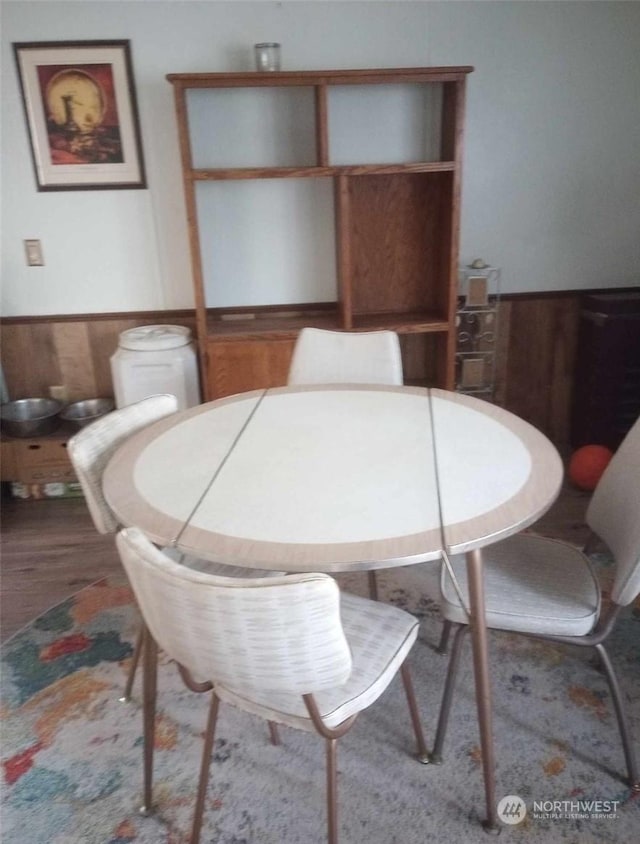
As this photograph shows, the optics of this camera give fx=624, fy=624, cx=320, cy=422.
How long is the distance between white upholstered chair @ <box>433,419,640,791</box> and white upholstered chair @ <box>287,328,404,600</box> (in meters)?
0.83

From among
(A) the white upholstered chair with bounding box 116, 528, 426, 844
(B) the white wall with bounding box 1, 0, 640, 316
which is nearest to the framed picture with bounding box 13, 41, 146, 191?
(B) the white wall with bounding box 1, 0, 640, 316

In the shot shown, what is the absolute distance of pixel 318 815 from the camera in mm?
1465

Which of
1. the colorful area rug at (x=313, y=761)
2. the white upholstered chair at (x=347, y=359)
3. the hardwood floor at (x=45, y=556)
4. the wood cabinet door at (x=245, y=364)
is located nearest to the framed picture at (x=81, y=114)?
the wood cabinet door at (x=245, y=364)

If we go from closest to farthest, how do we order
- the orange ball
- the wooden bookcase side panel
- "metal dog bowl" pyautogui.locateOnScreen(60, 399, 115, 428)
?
1. the wooden bookcase side panel
2. the orange ball
3. "metal dog bowl" pyautogui.locateOnScreen(60, 399, 115, 428)

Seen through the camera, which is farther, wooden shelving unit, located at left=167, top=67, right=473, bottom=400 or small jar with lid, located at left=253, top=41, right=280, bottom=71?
wooden shelving unit, located at left=167, top=67, right=473, bottom=400

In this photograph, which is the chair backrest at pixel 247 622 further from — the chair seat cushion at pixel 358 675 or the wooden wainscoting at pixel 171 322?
the wooden wainscoting at pixel 171 322

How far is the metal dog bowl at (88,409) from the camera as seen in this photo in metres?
3.05

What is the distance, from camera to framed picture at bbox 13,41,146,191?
8.91 feet

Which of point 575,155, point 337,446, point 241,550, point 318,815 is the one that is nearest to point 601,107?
point 575,155

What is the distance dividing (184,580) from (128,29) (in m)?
2.68

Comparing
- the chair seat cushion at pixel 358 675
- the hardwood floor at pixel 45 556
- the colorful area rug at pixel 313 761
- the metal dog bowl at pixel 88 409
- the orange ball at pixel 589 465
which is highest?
the metal dog bowl at pixel 88 409

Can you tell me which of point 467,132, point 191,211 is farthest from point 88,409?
point 467,132

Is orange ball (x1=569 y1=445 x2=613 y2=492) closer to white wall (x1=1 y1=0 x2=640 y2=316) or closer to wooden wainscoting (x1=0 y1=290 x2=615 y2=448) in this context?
wooden wainscoting (x1=0 y1=290 x2=615 y2=448)

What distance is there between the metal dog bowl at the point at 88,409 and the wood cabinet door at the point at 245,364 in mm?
634
